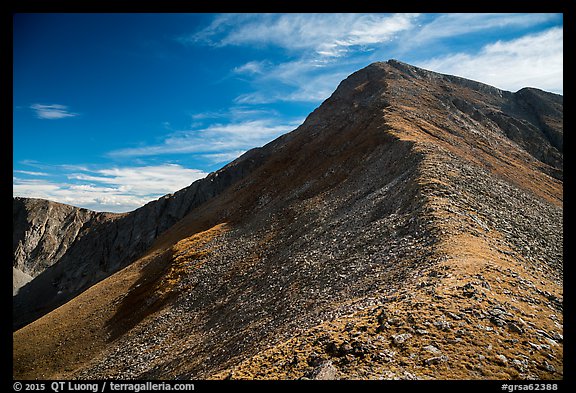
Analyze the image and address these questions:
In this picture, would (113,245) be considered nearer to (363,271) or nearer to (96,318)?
(96,318)

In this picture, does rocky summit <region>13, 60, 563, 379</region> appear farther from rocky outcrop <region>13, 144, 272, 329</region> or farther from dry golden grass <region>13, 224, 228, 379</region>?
rocky outcrop <region>13, 144, 272, 329</region>

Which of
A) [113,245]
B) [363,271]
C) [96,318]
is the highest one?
[363,271]

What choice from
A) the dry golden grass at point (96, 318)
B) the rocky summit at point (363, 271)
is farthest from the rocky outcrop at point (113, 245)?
the dry golden grass at point (96, 318)

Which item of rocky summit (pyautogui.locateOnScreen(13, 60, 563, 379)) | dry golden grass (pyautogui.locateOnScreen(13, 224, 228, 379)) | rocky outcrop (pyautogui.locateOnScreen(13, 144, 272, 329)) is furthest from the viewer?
rocky outcrop (pyautogui.locateOnScreen(13, 144, 272, 329))

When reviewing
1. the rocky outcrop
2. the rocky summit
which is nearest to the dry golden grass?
the rocky summit

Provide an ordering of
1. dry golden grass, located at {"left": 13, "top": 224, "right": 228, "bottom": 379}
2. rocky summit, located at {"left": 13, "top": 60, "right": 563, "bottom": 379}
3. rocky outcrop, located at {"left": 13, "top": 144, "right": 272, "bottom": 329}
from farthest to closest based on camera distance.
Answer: rocky outcrop, located at {"left": 13, "top": 144, "right": 272, "bottom": 329} → dry golden grass, located at {"left": 13, "top": 224, "right": 228, "bottom": 379} → rocky summit, located at {"left": 13, "top": 60, "right": 563, "bottom": 379}

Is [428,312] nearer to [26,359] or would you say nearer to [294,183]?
[294,183]

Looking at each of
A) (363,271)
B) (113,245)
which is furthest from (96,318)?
(113,245)

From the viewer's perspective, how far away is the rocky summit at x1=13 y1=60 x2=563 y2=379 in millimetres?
12320

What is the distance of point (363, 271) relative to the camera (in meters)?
22.5

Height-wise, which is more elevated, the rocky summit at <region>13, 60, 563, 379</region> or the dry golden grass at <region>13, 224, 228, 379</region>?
the rocky summit at <region>13, 60, 563, 379</region>

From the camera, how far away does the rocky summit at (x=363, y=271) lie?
40.4 ft
